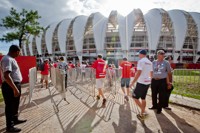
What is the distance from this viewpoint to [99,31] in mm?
46938

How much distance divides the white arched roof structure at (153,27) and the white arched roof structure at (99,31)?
12.7 metres

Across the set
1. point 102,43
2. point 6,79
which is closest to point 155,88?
point 6,79

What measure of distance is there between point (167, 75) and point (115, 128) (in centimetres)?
238

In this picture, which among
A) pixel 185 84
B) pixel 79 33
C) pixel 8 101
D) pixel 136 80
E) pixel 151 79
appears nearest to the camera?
pixel 8 101

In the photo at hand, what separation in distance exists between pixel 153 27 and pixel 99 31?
15.7 m

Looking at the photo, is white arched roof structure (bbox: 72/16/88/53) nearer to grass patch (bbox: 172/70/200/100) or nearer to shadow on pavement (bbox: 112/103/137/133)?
grass patch (bbox: 172/70/200/100)

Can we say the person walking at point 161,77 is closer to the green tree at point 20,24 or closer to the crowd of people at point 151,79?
the crowd of people at point 151,79

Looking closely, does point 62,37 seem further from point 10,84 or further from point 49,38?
point 10,84

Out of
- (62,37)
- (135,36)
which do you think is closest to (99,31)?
(135,36)

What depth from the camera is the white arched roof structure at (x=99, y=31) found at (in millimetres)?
45969

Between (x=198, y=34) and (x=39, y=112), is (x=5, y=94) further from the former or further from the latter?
(x=198, y=34)

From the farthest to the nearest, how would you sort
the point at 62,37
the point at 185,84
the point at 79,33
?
the point at 62,37 < the point at 79,33 < the point at 185,84

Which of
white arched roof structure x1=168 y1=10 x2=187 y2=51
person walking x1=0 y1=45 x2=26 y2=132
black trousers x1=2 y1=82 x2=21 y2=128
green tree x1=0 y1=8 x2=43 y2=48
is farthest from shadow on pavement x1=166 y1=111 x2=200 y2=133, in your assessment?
white arched roof structure x1=168 y1=10 x2=187 y2=51

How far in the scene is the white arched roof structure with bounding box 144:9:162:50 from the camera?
144 feet
